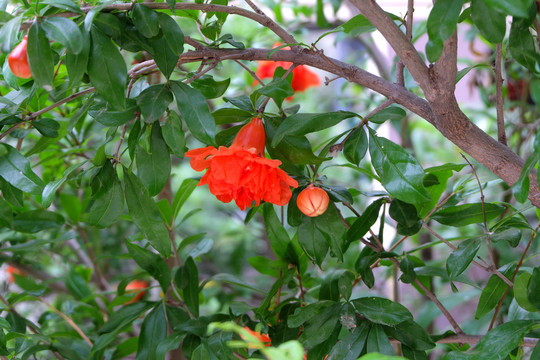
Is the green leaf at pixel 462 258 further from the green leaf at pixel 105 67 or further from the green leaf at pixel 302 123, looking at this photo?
the green leaf at pixel 105 67

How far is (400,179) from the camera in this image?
0.54 m

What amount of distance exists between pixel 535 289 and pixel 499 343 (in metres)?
0.07

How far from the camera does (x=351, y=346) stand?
2.08 feet

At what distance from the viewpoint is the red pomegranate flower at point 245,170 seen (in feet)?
1.74

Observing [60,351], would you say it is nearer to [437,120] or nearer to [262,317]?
[262,317]

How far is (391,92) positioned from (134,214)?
1.02 ft

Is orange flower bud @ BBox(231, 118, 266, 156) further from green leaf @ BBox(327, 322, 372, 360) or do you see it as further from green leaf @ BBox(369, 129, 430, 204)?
green leaf @ BBox(327, 322, 372, 360)

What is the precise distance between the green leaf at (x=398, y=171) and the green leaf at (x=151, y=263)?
384 millimetres

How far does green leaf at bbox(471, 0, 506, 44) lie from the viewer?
423 millimetres

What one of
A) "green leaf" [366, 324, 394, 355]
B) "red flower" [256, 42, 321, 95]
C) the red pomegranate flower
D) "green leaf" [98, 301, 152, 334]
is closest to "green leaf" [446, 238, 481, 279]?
"green leaf" [366, 324, 394, 355]

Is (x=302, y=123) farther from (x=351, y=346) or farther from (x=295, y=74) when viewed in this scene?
(x=295, y=74)

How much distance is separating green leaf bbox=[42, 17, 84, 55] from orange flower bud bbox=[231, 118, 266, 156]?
0.19m

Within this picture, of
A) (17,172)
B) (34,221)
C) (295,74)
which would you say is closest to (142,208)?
(17,172)

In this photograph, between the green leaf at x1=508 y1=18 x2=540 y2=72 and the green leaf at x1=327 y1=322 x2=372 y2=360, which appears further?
the green leaf at x1=327 y1=322 x2=372 y2=360
